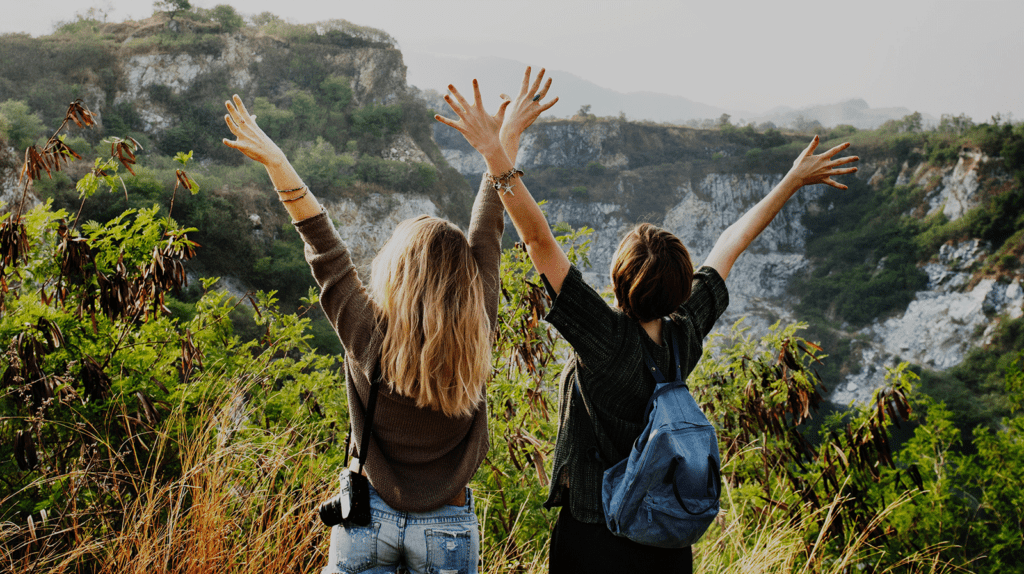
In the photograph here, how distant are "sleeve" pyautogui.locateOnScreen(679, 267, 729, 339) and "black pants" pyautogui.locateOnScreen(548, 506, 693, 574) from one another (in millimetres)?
495

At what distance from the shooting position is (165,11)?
28.2 meters

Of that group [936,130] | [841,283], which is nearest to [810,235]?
Answer: [841,283]

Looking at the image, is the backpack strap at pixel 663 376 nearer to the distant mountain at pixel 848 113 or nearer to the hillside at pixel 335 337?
the hillside at pixel 335 337

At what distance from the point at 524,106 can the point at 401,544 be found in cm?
98

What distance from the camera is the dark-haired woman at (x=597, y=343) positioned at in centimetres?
100

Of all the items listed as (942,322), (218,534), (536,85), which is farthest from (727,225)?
(218,534)

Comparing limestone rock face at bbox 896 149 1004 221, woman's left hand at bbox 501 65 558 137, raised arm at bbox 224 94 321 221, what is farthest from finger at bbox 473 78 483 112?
limestone rock face at bbox 896 149 1004 221

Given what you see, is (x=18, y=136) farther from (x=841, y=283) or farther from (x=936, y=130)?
(x=936, y=130)

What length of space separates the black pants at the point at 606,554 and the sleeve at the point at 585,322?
0.37m

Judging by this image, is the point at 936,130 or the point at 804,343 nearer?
the point at 804,343

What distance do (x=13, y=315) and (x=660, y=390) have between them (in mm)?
2222

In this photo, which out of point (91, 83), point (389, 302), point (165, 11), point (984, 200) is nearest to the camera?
point (389, 302)

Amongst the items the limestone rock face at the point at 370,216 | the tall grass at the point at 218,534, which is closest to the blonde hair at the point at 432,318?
the tall grass at the point at 218,534

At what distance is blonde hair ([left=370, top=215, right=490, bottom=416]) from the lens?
0.92 metres
